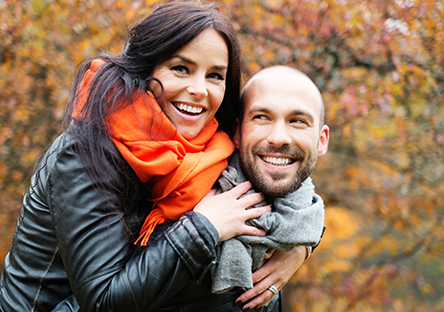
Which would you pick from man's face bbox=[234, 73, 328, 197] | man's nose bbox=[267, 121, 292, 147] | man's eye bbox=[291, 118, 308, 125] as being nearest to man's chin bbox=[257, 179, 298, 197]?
man's face bbox=[234, 73, 328, 197]

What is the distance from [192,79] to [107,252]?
0.89 m

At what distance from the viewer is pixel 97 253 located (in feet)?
4.70

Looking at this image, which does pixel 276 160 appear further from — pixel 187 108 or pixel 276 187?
pixel 187 108

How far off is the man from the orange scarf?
214 millimetres

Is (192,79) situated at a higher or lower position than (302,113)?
higher

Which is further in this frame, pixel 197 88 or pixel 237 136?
pixel 237 136

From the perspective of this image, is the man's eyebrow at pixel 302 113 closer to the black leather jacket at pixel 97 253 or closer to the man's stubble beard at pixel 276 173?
the man's stubble beard at pixel 276 173

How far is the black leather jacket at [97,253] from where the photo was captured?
4.67ft

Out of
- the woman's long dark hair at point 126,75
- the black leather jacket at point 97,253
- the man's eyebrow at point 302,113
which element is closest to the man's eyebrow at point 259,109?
the man's eyebrow at point 302,113

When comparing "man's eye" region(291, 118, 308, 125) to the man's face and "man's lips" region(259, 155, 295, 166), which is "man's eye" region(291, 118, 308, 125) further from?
"man's lips" region(259, 155, 295, 166)

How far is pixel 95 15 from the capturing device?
397 cm

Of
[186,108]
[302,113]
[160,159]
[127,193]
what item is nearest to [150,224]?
[127,193]

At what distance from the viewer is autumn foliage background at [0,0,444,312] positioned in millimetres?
3861

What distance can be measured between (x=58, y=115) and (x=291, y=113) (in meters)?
3.04
